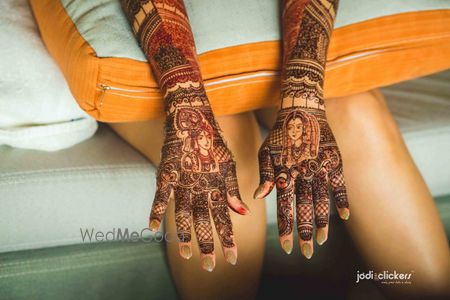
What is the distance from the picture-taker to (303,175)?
0.58 m

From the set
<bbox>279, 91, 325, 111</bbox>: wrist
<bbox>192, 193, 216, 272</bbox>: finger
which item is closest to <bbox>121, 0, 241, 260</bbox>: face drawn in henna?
<bbox>192, 193, 216, 272</bbox>: finger

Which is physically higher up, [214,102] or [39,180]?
[214,102]

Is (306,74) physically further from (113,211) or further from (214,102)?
(113,211)

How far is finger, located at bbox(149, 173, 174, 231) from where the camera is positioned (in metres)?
0.55

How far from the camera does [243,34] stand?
2.13 ft

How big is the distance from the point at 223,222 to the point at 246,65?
0.23m

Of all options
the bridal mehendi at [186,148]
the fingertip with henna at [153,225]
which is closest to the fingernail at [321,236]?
the bridal mehendi at [186,148]

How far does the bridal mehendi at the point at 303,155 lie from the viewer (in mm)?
577

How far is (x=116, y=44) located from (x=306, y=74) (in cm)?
26

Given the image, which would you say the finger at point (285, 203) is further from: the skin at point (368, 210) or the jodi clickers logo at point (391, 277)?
the jodi clickers logo at point (391, 277)

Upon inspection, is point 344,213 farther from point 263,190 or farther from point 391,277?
point 391,277

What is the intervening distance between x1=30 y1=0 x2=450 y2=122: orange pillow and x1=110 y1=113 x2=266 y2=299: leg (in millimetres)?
46

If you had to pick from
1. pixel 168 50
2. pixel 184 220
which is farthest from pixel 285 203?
pixel 168 50

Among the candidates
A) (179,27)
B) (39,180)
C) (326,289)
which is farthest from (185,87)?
(326,289)
